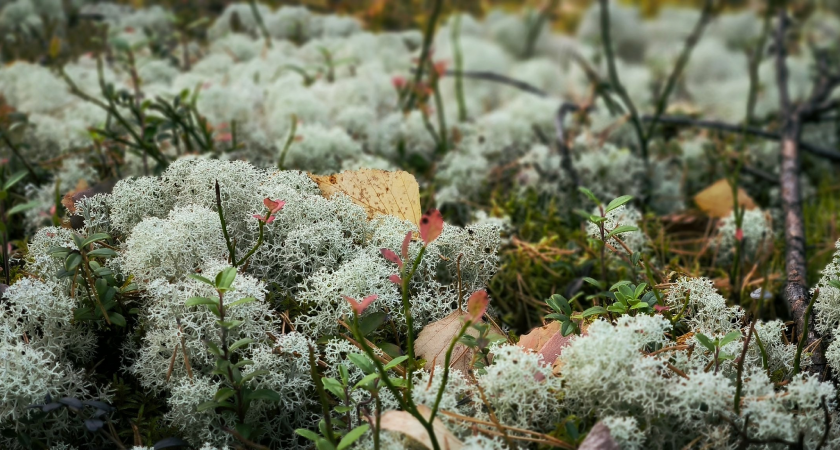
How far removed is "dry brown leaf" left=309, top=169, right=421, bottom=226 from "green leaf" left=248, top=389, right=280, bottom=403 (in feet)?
1.58

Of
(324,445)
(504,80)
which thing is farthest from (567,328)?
(504,80)

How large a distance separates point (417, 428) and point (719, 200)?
4.66 ft

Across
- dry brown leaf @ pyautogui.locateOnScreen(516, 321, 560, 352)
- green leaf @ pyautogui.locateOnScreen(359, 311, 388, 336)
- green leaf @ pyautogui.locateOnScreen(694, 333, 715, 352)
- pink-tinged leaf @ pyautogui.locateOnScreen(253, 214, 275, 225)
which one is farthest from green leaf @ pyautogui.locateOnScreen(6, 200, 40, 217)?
green leaf @ pyautogui.locateOnScreen(694, 333, 715, 352)

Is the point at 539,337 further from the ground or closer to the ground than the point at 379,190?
closer to the ground

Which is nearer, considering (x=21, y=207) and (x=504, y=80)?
(x=21, y=207)

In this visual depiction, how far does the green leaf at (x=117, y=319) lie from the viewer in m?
1.04

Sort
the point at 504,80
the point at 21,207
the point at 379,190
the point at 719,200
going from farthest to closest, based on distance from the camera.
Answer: the point at 504,80 → the point at 719,200 → the point at 379,190 → the point at 21,207

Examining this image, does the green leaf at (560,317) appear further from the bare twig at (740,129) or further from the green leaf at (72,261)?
the bare twig at (740,129)

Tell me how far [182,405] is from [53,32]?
6.81 ft

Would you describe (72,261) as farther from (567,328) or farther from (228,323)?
(567,328)

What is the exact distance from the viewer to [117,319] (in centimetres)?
105

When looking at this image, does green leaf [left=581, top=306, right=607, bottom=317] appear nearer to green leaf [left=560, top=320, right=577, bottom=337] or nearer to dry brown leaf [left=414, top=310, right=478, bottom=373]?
green leaf [left=560, top=320, right=577, bottom=337]

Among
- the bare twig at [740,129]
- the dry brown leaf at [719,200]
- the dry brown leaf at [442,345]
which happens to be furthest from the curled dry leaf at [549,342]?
the bare twig at [740,129]

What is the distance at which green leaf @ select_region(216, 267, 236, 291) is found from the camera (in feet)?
3.11
